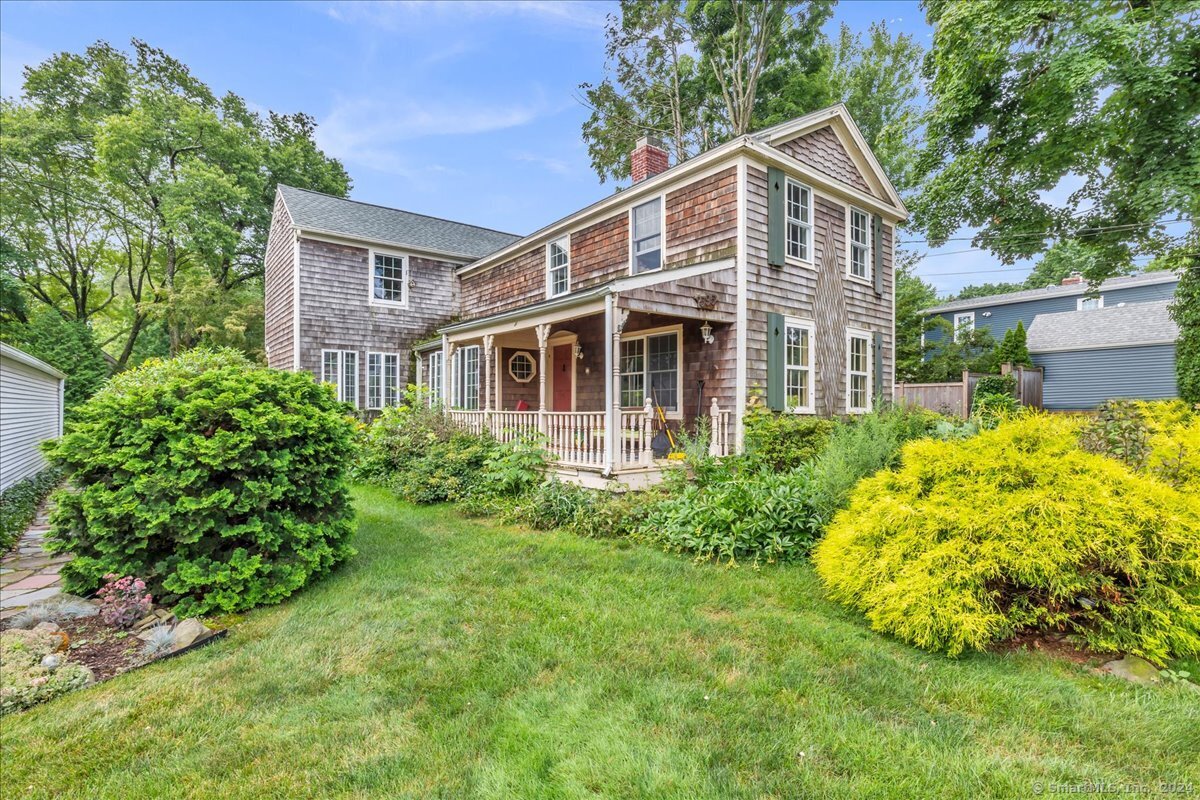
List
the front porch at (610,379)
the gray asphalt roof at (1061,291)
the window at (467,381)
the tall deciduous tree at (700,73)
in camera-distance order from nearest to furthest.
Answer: the front porch at (610,379) < the window at (467,381) < the tall deciduous tree at (700,73) < the gray asphalt roof at (1061,291)

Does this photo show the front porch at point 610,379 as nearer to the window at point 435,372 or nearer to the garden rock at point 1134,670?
the window at point 435,372

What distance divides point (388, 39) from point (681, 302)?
9.29m

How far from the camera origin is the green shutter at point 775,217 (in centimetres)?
878

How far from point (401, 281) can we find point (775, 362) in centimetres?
1128

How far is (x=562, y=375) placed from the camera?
469 inches

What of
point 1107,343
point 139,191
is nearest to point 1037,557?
point 1107,343

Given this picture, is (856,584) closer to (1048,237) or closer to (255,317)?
(1048,237)

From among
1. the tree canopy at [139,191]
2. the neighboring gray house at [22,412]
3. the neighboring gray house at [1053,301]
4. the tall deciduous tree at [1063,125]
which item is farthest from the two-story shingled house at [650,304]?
the neighboring gray house at [1053,301]

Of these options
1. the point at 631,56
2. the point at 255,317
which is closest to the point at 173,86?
the point at 255,317

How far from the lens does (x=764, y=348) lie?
8711 millimetres

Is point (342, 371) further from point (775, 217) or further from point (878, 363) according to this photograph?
point (878, 363)

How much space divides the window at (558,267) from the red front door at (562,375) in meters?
1.36

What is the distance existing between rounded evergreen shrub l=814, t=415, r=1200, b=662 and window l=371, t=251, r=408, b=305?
14.4 metres

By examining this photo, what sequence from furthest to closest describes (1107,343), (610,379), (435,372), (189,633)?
(1107,343)
(435,372)
(610,379)
(189,633)
